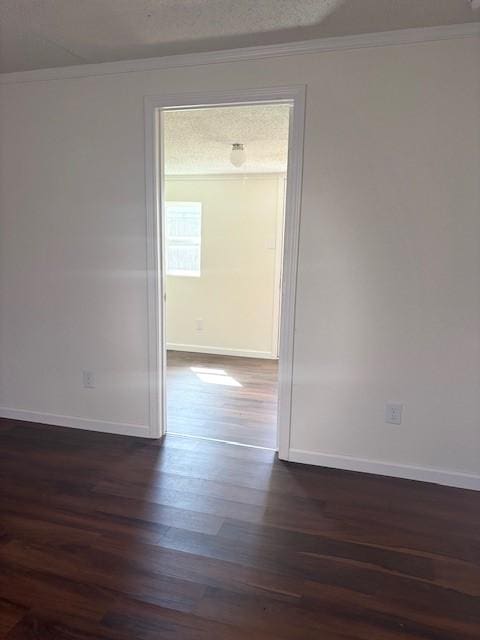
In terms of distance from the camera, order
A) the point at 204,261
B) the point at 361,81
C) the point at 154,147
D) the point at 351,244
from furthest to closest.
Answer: the point at 204,261 → the point at 154,147 → the point at 351,244 → the point at 361,81

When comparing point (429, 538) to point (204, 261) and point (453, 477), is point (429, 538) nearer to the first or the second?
point (453, 477)

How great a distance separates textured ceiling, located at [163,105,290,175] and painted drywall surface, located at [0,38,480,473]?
500 mm

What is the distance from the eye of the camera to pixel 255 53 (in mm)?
2289

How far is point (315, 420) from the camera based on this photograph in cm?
258

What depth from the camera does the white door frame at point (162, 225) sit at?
234 centimetres

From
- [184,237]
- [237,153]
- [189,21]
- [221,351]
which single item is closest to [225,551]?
[189,21]

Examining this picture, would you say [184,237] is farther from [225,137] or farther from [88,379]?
[88,379]

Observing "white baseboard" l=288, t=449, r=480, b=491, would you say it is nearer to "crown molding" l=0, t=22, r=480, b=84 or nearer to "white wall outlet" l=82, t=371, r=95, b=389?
"white wall outlet" l=82, t=371, r=95, b=389

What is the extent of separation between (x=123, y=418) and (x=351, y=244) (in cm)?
195

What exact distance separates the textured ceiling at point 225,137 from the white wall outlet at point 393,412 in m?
2.01

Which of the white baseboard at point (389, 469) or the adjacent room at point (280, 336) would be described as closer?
the adjacent room at point (280, 336)

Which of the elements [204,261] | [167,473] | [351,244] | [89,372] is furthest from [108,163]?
[204,261]

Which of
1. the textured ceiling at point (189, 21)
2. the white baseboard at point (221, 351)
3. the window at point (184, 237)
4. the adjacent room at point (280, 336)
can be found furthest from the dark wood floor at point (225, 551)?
the window at point (184, 237)

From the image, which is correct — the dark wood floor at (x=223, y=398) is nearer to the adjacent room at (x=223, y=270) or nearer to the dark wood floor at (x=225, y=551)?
the adjacent room at (x=223, y=270)
